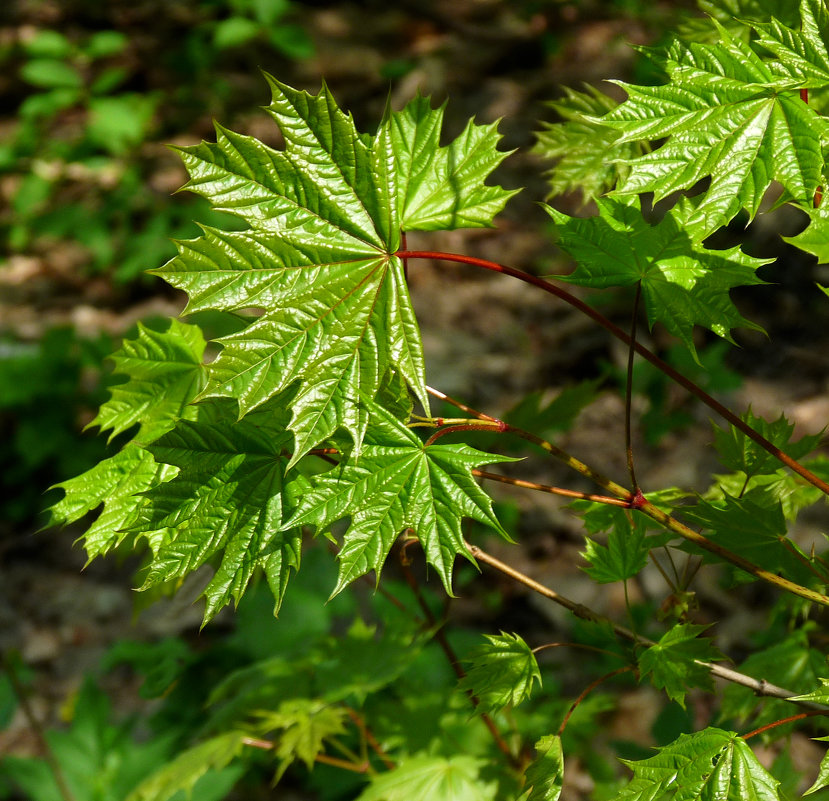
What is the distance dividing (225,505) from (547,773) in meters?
0.64

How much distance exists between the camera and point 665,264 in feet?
3.65

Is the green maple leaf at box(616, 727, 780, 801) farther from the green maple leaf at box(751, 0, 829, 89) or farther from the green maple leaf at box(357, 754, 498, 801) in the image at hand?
the green maple leaf at box(751, 0, 829, 89)

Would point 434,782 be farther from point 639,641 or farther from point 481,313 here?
point 481,313

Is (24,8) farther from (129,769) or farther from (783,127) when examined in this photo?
(783,127)

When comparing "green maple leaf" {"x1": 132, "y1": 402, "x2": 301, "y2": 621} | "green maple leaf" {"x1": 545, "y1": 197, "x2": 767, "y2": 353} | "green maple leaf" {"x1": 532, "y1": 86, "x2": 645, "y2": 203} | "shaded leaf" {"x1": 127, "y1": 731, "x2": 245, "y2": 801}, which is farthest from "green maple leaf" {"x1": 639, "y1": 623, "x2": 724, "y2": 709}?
"shaded leaf" {"x1": 127, "y1": 731, "x2": 245, "y2": 801}

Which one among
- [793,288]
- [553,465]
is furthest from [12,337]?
[793,288]

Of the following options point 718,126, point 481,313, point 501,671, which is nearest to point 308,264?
point 718,126

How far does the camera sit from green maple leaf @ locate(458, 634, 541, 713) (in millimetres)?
1211

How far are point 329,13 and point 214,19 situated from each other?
0.85 meters

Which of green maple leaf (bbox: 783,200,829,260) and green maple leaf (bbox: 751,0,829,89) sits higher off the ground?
green maple leaf (bbox: 751,0,829,89)

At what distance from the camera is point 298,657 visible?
214cm

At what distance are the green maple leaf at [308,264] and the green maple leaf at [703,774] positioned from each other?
611 mm

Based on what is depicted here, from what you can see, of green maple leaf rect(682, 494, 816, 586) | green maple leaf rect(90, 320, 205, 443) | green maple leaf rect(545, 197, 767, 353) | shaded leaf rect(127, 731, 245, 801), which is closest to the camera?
green maple leaf rect(545, 197, 767, 353)

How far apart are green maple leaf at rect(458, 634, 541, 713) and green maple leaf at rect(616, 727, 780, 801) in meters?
0.20
